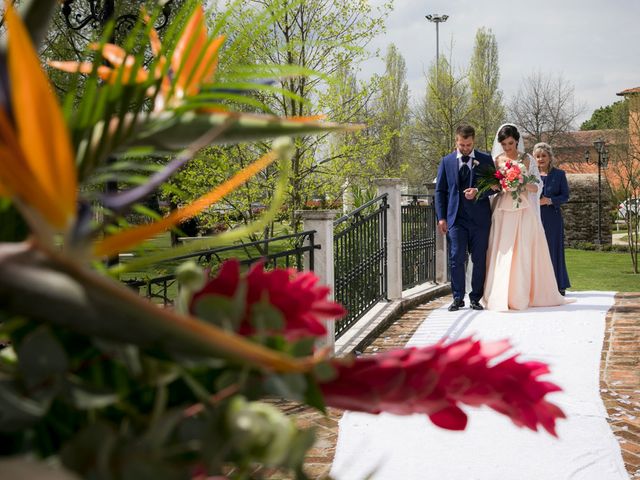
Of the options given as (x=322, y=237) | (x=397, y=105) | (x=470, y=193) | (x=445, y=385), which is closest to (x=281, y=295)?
(x=445, y=385)

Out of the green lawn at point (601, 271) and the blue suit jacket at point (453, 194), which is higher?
the blue suit jacket at point (453, 194)

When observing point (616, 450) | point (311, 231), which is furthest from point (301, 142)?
point (616, 450)

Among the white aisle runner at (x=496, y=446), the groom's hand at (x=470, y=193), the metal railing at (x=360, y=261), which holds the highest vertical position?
the groom's hand at (x=470, y=193)

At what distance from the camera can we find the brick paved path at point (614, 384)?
14.5 feet

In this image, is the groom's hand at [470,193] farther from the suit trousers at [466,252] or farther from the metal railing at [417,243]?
the metal railing at [417,243]

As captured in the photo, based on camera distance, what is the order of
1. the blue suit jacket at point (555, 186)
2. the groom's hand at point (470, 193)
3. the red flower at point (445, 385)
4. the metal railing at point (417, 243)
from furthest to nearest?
the metal railing at point (417, 243) < the blue suit jacket at point (555, 186) < the groom's hand at point (470, 193) < the red flower at point (445, 385)

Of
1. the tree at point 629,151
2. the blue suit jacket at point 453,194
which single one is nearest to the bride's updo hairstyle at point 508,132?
the blue suit jacket at point 453,194

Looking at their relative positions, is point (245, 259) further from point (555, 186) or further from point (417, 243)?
point (417, 243)

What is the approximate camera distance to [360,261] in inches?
346

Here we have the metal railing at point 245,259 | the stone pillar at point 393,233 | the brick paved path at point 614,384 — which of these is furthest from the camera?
the stone pillar at point 393,233

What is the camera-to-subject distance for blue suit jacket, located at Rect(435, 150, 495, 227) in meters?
9.38

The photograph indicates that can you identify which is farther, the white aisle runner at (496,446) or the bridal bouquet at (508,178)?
the bridal bouquet at (508,178)

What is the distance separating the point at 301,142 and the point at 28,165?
10.7 metres

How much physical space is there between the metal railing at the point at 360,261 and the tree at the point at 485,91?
27326 mm
